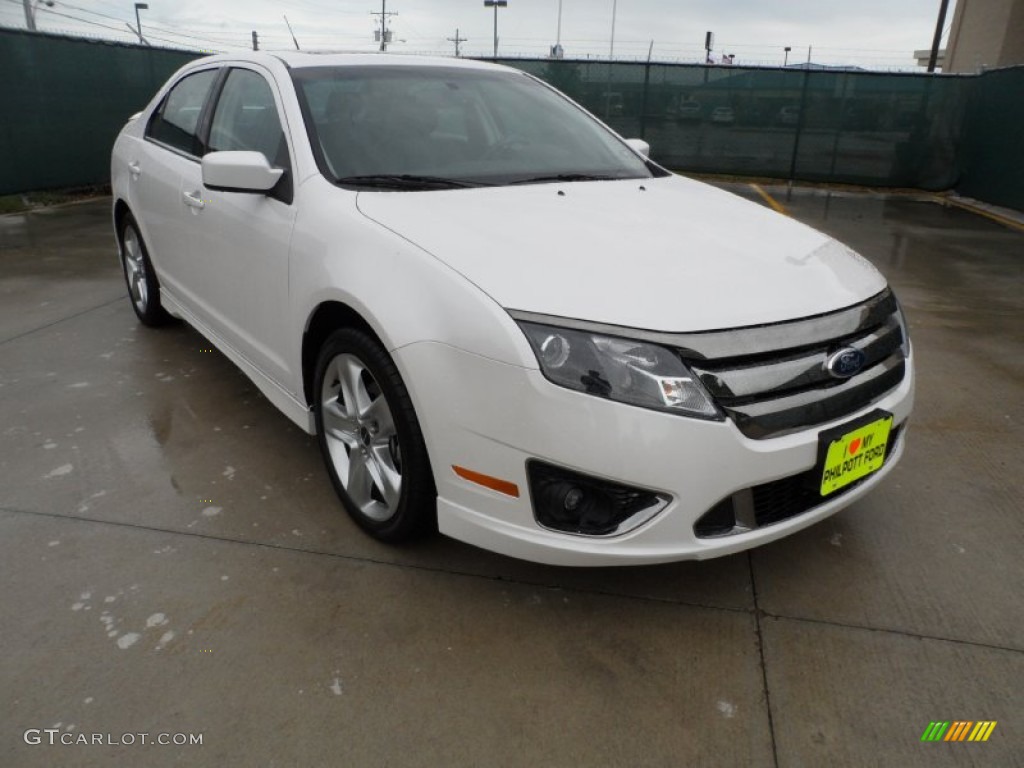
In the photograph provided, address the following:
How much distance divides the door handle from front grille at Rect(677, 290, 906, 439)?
2.39 meters

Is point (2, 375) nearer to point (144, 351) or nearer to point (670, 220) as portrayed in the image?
point (144, 351)

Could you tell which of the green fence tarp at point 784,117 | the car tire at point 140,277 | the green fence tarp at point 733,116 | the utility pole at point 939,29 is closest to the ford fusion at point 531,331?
the car tire at point 140,277

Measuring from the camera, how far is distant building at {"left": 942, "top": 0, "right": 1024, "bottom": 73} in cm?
2023

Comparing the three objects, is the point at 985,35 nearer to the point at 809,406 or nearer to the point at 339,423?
the point at 809,406

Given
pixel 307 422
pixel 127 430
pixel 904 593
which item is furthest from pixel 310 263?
pixel 904 593

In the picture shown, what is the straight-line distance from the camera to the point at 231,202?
10.2 ft

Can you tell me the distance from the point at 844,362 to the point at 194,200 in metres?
2.76

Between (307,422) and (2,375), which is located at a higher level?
(307,422)

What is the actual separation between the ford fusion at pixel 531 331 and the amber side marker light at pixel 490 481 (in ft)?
0.04

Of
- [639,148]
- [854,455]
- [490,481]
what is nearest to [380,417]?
[490,481]

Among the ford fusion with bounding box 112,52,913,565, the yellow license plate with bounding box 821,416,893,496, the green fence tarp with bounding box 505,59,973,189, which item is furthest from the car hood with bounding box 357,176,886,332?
the green fence tarp with bounding box 505,59,973,189

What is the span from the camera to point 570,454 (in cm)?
192

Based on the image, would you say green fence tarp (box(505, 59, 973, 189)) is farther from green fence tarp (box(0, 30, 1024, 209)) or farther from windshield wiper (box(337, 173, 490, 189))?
windshield wiper (box(337, 173, 490, 189))

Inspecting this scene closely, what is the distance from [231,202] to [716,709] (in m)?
2.51
